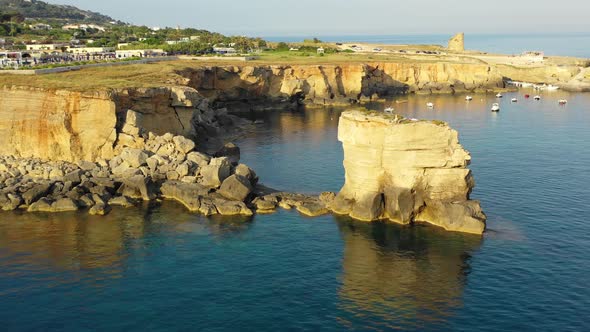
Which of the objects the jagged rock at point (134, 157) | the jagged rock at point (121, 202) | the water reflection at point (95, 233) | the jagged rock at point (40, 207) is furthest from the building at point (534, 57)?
the jagged rock at point (40, 207)

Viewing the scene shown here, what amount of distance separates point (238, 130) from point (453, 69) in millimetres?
A: 73260

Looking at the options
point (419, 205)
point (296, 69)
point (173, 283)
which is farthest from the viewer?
point (296, 69)

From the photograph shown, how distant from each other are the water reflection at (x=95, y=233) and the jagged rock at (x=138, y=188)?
1.91m

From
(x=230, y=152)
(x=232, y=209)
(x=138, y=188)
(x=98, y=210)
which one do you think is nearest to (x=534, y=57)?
(x=230, y=152)

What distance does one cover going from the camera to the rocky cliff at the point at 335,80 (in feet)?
354

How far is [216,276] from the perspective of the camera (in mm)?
39969

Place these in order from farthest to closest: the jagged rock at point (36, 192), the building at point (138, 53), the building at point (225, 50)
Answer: the building at point (225, 50)
the building at point (138, 53)
the jagged rock at point (36, 192)

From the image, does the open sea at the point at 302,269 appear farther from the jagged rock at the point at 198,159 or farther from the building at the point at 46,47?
the building at the point at 46,47

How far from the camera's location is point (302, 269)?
4119 cm

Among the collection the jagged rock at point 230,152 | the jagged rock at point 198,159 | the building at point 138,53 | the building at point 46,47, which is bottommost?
the jagged rock at point 230,152

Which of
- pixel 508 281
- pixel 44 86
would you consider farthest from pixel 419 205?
pixel 44 86

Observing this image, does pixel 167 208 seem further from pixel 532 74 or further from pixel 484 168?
pixel 532 74

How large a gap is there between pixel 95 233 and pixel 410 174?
84.0 ft

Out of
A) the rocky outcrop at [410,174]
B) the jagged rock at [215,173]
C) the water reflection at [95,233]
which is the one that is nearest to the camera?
the water reflection at [95,233]
